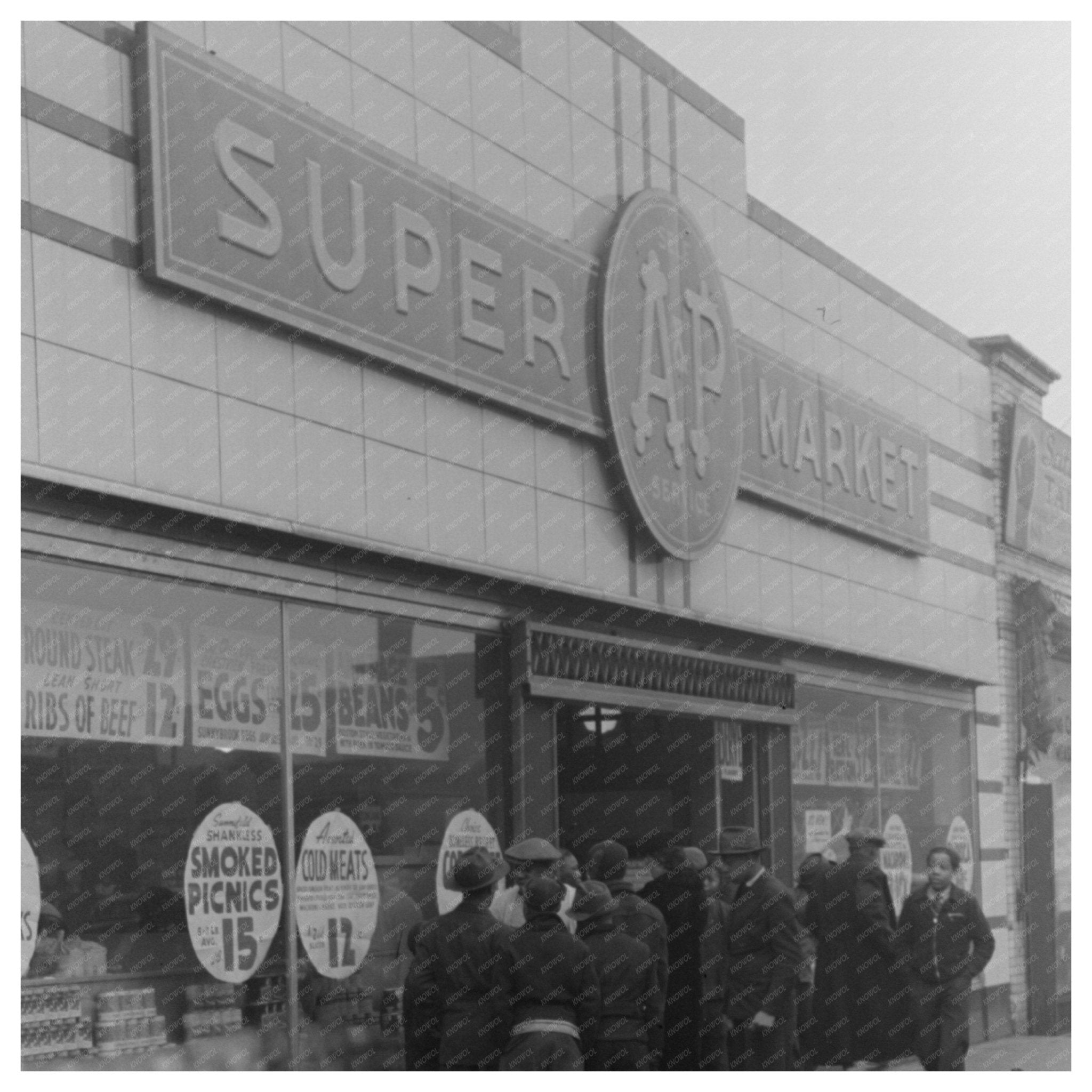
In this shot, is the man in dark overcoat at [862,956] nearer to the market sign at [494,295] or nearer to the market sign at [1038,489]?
the market sign at [494,295]

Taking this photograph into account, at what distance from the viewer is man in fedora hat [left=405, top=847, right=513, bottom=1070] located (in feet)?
32.4

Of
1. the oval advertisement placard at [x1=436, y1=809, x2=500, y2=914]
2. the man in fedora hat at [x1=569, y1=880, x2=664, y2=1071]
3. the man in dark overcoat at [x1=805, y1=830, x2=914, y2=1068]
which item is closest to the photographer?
the man in fedora hat at [x1=569, y1=880, x2=664, y2=1071]

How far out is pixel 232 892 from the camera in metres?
10.9

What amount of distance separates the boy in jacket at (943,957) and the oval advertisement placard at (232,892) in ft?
19.4

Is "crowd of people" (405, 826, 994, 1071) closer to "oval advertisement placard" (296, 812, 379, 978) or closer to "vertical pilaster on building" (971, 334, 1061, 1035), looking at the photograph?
"oval advertisement placard" (296, 812, 379, 978)

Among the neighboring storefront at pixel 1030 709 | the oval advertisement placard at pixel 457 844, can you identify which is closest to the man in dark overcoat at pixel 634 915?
the oval advertisement placard at pixel 457 844

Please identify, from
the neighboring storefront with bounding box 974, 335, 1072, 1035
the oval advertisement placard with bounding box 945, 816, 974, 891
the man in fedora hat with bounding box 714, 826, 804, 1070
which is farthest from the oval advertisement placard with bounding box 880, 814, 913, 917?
the man in fedora hat with bounding box 714, 826, 804, 1070

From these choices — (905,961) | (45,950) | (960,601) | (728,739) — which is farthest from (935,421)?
(45,950)

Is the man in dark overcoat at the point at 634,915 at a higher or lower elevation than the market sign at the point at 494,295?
→ lower

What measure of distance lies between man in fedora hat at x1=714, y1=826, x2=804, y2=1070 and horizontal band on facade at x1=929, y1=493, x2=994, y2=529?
Answer: 33.1 feet

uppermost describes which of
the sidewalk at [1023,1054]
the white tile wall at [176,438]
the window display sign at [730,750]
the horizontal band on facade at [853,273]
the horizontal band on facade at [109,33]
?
the horizontal band on facade at [853,273]

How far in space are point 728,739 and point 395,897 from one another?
5.56 meters

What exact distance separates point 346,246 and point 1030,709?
1406 centimetres

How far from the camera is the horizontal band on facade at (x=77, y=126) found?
9852 mm
